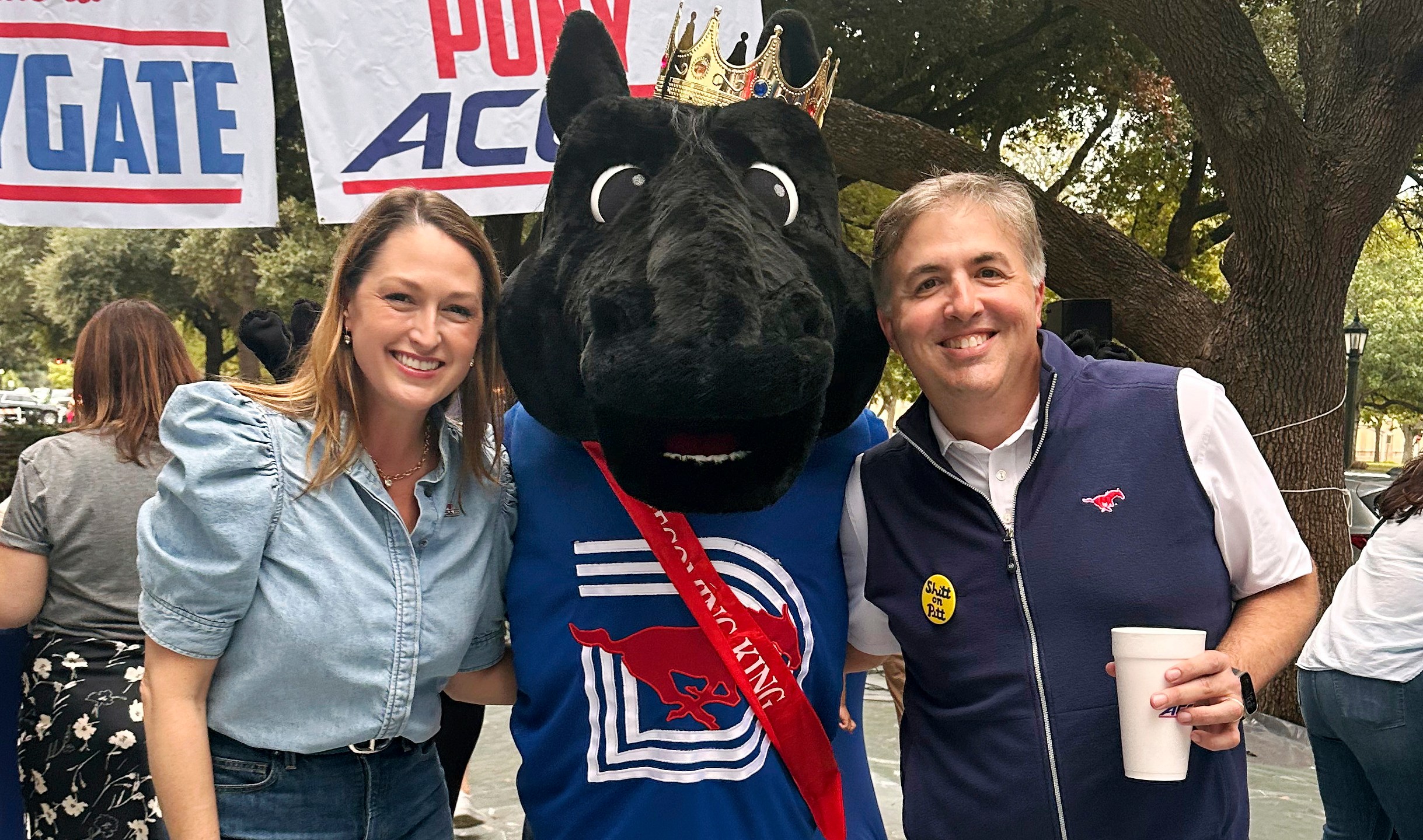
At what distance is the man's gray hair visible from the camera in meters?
2.14

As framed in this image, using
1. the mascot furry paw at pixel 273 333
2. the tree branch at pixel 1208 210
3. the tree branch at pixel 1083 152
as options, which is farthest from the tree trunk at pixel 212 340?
the mascot furry paw at pixel 273 333

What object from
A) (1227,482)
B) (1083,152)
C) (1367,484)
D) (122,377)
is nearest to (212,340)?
(1083,152)

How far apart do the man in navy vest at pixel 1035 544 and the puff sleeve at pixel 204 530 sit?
1146mm

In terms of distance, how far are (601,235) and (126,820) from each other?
2.39 meters

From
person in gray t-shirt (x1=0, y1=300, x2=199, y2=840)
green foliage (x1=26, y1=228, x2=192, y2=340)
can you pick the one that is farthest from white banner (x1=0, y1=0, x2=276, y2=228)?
green foliage (x1=26, y1=228, x2=192, y2=340)

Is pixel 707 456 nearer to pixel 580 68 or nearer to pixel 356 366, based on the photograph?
pixel 356 366

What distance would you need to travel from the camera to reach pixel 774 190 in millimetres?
2061

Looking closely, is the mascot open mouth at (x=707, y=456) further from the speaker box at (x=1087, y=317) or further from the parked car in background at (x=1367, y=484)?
the parked car in background at (x=1367, y=484)

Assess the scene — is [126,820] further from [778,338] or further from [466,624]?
[778,338]

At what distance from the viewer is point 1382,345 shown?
26844 millimetres

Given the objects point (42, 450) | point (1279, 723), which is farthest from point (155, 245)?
point (1279, 723)

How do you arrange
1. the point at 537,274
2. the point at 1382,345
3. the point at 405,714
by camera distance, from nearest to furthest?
the point at 405,714, the point at 537,274, the point at 1382,345

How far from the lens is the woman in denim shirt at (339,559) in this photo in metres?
1.83

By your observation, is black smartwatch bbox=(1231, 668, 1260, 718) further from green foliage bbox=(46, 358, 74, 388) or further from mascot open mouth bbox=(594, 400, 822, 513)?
green foliage bbox=(46, 358, 74, 388)
